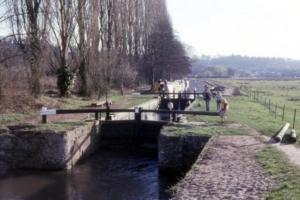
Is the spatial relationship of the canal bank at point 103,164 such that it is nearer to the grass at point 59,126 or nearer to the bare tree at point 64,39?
the grass at point 59,126

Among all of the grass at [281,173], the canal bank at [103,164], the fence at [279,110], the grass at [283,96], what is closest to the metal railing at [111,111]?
the canal bank at [103,164]

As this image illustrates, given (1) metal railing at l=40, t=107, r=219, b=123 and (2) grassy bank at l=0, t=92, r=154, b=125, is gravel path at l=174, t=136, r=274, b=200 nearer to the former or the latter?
(1) metal railing at l=40, t=107, r=219, b=123

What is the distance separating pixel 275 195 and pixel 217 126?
10.1 meters

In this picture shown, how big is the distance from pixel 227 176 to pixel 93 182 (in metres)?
6.17

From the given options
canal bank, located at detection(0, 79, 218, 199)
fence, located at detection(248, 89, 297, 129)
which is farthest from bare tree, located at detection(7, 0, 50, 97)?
fence, located at detection(248, 89, 297, 129)

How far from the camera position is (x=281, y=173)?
483 inches

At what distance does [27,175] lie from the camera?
17859mm

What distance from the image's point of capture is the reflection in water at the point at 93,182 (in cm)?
1520

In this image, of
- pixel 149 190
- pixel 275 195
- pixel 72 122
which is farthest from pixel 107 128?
pixel 275 195

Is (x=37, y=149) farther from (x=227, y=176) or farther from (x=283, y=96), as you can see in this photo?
(x=283, y=96)

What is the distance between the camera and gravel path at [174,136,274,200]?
1085cm

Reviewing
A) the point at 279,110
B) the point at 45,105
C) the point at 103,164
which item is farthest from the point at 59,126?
the point at 279,110

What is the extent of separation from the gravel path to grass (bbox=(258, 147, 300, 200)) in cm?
21

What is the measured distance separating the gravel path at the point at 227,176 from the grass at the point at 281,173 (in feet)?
0.69
